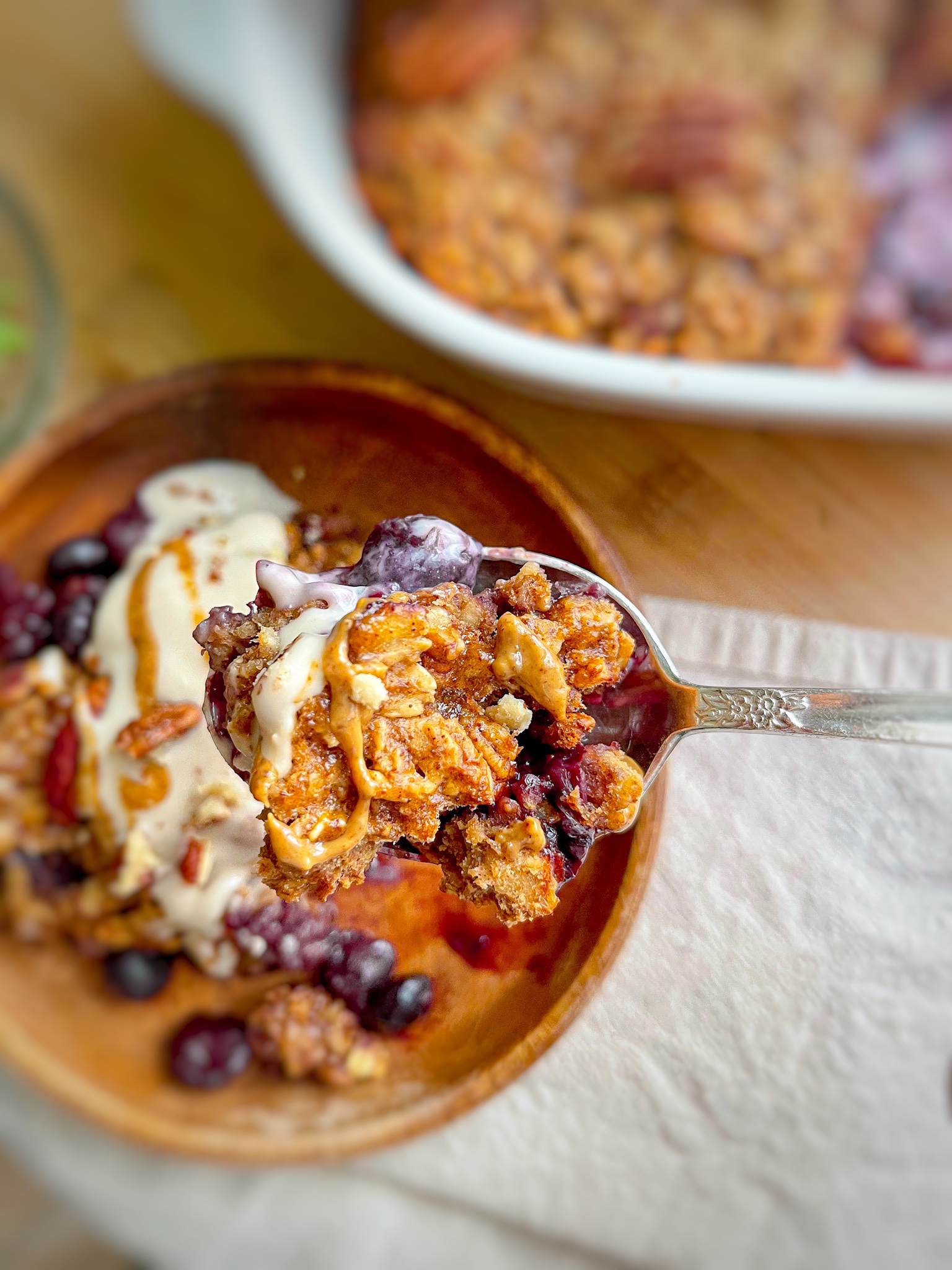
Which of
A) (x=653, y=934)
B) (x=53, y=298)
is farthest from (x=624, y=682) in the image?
(x=53, y=298)

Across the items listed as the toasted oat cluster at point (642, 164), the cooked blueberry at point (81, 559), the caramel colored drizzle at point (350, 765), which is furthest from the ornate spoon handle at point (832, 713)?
the cooked blueberry at point (81, 559)

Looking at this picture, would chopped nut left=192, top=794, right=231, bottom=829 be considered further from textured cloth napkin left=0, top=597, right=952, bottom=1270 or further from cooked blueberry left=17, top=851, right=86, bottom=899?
textured cloth napkin left=0, top=597, right=952, bottom=1270

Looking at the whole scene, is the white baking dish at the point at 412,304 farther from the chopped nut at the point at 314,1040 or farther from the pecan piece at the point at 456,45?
the chopped nut at the point at 314,1040

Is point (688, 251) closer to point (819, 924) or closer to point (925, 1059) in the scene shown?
point (819, 924)

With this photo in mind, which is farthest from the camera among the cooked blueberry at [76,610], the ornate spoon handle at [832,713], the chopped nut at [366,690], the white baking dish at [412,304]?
the cooked blueberry at [76,610]

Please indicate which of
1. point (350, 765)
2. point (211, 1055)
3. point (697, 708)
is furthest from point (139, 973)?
point (697, 708)

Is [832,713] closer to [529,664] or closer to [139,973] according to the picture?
[529,664]
